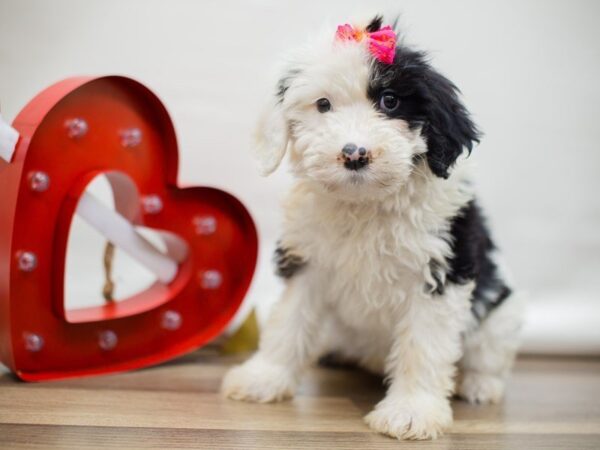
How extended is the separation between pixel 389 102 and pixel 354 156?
208 mm

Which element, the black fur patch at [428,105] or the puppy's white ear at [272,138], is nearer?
the black fur patch at [428,105]

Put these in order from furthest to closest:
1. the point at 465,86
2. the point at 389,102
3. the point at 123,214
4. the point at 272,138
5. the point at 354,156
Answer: the point at 465,86, the point at 123,214, the point at 272,138, the point at 389,102, the point at 354,156

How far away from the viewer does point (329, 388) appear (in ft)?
7.61

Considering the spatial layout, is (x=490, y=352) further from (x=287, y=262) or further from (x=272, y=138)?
(x=272, y=138)

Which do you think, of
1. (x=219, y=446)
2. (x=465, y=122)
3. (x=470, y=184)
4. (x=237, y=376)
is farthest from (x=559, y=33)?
(x=219, y=446)

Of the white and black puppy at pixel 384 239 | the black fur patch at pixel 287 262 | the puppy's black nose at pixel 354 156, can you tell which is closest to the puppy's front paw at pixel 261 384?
the white and black puppy at pixel 384 239

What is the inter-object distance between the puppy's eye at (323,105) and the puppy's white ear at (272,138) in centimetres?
11

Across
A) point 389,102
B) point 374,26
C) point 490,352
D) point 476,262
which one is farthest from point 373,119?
point 490,352

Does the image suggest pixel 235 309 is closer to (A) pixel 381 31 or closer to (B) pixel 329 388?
(B) pixel 329 388

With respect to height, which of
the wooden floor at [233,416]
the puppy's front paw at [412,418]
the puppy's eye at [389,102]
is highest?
the puppy's eye at [389,102]

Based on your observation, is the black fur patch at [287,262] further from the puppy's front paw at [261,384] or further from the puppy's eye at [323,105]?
the puppy's eye at [323,105]

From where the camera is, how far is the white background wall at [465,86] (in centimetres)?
269

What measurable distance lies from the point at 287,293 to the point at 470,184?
0.64 m

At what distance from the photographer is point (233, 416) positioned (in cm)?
197
